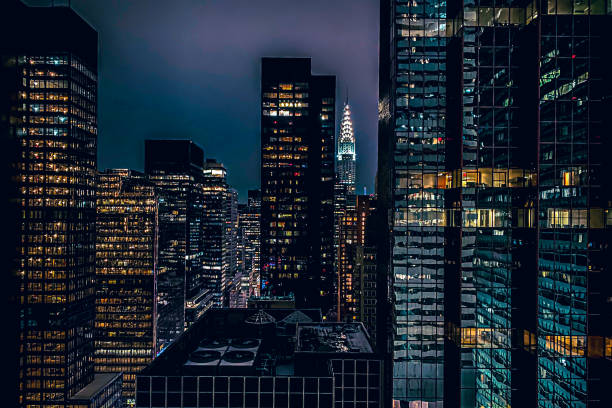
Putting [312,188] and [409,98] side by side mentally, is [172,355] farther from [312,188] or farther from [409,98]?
[312,188]

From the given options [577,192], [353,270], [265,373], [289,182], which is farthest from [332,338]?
[353,270]

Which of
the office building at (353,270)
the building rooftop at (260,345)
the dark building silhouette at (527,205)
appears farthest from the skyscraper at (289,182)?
the dark building silhouette at (527,205)

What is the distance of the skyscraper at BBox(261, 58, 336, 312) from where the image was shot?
14125 cm

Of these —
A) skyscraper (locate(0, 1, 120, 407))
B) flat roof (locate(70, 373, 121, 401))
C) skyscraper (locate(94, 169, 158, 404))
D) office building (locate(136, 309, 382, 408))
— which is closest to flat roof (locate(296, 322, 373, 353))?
office building (locate(136, 309, 382, 408))

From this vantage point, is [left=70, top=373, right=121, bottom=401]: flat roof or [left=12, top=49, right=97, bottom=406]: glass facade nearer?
[left=12, top=49, right=97, bottom=406]: glass facade

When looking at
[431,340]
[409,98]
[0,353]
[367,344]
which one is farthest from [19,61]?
[431,340]

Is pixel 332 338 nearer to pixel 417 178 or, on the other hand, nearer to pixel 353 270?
pixel 417 178

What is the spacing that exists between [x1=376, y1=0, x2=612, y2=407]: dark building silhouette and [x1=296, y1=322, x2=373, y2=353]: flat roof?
70.8 ft

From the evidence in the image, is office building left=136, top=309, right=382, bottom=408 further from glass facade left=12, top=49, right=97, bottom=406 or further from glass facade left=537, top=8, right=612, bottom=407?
glass facade left=12, top=49, right=97, bottom=406

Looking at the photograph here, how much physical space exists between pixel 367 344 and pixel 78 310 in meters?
74.6

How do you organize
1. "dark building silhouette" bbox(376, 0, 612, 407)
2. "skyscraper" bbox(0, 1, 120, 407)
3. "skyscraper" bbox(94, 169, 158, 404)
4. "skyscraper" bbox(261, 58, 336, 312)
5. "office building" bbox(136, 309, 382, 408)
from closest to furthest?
"dark building silhouette" bbox(376, 0, 612, 407)
"office building" bbox(136, 309, 382, 408)
"skyscraper" bbox(0, 1, 120, 407)
"skyscraper" bbox(261, 58, 336, 312)
"skyscraper" bbox(94, 169, 158, 404)

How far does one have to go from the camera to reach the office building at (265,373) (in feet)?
169

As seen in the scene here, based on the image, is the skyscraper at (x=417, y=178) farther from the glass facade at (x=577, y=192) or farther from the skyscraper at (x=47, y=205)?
the skyscraper at (x=47, y=205)

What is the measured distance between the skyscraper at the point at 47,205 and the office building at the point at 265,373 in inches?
1981
